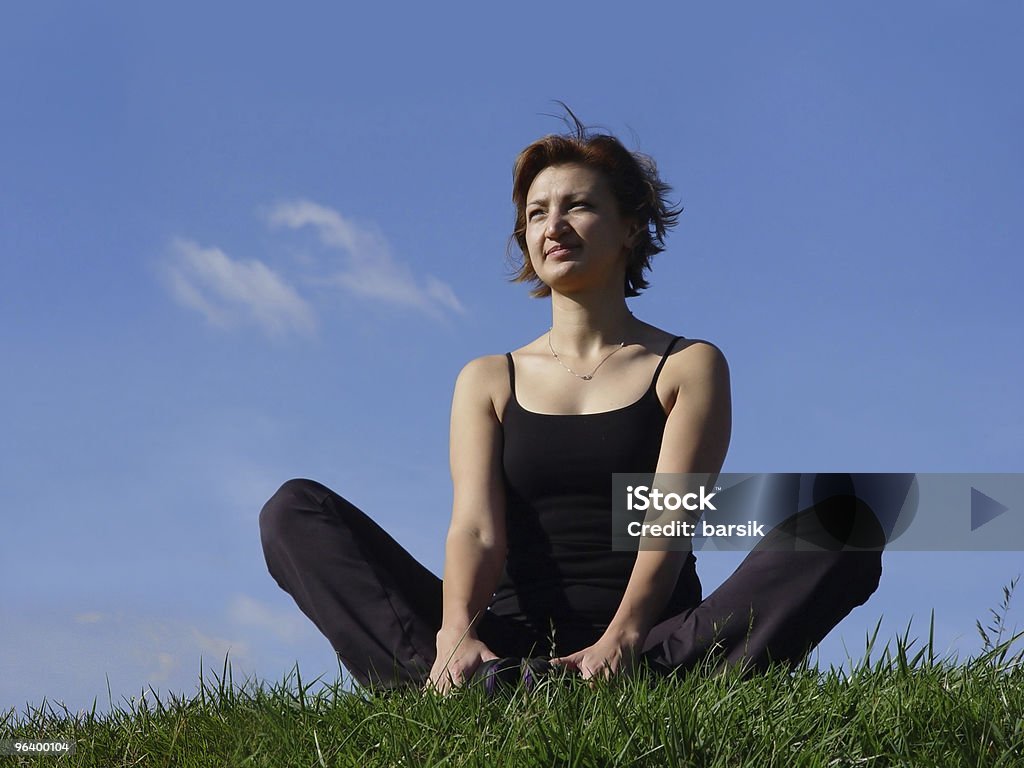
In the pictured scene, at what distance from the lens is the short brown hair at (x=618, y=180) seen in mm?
5535

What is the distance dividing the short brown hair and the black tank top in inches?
27.4

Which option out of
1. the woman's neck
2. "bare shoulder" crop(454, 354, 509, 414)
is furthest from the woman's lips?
"bare shoulder" crop(454, 354, 509, 414)

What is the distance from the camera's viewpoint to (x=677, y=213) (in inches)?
231

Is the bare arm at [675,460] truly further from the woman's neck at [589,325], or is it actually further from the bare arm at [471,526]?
the bare arm at [471,526]

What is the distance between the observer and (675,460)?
496 centimetres

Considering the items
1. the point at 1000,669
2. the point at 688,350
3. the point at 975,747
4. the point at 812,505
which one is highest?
the point at 688,350

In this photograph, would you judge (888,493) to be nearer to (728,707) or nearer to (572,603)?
(572,603)

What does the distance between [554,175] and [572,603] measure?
195 centimetres

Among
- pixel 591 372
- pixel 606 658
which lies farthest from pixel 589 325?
pixel 606 658

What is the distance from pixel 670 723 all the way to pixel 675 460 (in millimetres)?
1684

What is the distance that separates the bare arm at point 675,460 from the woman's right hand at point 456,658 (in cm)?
35

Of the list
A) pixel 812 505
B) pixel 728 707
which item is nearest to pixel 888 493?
pixel 812 505

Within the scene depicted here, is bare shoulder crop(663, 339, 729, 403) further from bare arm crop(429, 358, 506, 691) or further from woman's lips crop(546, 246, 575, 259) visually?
bare arm crop(429, 358, 506, 691)

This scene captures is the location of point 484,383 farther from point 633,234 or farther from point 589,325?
point 633,234
